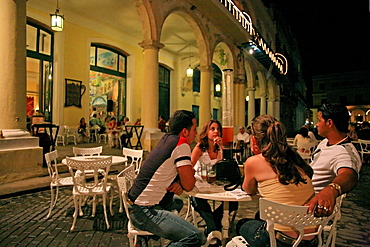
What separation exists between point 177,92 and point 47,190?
45.0 feet

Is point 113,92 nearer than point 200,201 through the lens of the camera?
No

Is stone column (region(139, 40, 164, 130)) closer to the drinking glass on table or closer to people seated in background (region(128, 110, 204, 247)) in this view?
the drinking glass on table

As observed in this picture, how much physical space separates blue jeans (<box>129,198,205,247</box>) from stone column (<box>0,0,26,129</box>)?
13.6 feet

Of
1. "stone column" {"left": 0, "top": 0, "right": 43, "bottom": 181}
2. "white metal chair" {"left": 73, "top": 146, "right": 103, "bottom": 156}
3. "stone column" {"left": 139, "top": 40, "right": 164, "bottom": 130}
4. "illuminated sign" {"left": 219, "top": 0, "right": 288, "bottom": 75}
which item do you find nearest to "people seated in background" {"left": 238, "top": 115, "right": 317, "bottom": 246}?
"white metal chair" {"left": 73, "top": 146, "right": 103, "bottom": 156}

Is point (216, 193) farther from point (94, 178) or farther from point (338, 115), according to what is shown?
point (94, 178)

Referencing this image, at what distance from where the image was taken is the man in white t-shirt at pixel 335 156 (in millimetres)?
1990

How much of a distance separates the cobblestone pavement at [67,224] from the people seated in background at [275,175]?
161cm

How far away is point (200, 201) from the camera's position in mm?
2838

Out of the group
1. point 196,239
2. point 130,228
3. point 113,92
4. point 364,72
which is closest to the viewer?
point 196,239

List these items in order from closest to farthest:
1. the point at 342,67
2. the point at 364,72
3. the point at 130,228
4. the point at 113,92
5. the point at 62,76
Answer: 1. the point at 130,228
2. the point at 62,76
3. the point at 113,92
4. the point at 364,72
5. the point at 342,67

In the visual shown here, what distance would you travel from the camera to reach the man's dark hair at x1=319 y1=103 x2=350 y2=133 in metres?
2.26

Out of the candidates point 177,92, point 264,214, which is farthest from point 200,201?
point 177,92

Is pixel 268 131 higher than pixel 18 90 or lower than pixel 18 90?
lower

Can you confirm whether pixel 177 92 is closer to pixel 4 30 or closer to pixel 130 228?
pixel 4 30
